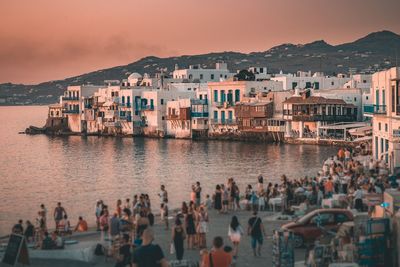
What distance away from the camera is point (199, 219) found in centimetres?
2053

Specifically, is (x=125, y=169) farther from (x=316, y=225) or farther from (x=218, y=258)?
(x=218, y=258)

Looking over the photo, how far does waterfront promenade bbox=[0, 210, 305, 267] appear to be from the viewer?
61.7 ft

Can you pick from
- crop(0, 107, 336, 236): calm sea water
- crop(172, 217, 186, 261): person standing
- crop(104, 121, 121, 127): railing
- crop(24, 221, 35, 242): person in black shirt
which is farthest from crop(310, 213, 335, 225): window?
crop(104, 121, 121, 127): railing

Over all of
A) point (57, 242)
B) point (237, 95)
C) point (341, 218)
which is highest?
point (237, 95)

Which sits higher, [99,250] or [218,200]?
[218,200]

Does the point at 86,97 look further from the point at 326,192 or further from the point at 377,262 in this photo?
the point at 377,262

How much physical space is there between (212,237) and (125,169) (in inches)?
1460

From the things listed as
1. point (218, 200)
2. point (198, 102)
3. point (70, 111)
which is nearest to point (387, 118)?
point (218, 200)

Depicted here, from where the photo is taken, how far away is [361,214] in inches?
893

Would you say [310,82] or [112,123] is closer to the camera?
[310,82]

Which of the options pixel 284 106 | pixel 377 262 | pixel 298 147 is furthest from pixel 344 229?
pixel 284 106

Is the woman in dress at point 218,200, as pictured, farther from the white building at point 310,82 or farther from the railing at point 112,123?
the railing at point 112,123

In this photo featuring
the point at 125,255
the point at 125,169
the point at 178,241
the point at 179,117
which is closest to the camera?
the point at 125,255

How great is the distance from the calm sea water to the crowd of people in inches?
242
